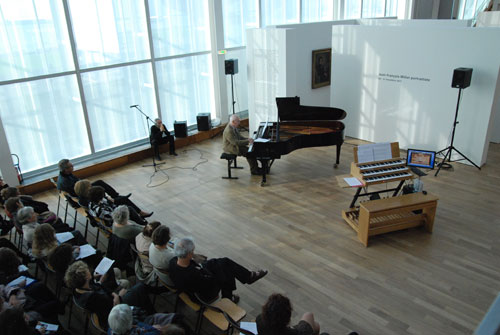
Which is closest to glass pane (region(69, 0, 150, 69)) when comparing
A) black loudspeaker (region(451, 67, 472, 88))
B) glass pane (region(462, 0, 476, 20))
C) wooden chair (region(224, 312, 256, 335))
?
black loudspeaker (region(451, 67, 472, 88))

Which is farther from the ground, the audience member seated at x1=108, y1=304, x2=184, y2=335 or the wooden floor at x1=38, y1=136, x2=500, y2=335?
the audience member seated at x1=108, y1=304, x2=184, y2=335

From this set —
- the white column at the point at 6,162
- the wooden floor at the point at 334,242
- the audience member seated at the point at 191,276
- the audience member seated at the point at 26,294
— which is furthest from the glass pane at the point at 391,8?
the audience member seated at the point at 26,294

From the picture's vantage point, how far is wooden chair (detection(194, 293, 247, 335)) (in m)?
Answer: 3.79

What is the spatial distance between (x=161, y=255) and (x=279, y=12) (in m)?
9.94

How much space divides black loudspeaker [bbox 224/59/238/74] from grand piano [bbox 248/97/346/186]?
2789 mm

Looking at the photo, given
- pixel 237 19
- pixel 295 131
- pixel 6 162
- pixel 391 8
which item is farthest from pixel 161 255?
pixel 391 8

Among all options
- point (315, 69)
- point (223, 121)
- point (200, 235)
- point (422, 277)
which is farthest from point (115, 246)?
point (315, 69)

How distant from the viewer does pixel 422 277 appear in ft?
16.8

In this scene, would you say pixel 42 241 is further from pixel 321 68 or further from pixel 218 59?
pixel 321 68

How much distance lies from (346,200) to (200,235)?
2.68m

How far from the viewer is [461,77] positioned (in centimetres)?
742

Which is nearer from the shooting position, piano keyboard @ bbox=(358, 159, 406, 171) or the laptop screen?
piano keyboard @ bbox=(358, 159, 406, 171)

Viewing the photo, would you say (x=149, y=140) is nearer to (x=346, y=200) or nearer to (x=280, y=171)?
(x=280, y=171)

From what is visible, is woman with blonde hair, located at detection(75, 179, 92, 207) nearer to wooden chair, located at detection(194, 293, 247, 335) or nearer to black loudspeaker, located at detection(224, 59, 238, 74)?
wooden chair, located at detection(194, 293, 247, 335)
